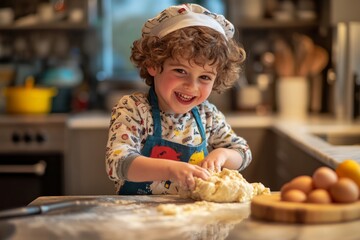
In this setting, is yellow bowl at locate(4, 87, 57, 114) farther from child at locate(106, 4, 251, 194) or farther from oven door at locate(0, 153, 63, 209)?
child at locate(106, 4, 251, 194)

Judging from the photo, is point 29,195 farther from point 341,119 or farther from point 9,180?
point 341,119

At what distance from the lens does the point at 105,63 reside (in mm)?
4379

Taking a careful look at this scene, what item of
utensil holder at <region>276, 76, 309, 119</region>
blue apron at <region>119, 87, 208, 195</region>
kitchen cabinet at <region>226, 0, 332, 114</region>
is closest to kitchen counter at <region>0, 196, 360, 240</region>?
blue apron at <region>119, 87, 208, 195</region>

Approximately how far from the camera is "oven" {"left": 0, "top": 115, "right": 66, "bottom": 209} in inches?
143

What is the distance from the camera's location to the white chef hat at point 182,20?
185 centimetres

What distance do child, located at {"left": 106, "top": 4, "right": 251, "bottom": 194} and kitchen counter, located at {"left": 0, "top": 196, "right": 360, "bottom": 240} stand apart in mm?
190

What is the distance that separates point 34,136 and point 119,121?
74.3 inches

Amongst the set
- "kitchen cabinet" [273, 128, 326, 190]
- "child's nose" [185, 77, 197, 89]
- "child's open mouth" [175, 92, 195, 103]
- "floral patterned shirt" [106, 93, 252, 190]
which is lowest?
"kitchen cabinet" [273, 128, 326, 190]

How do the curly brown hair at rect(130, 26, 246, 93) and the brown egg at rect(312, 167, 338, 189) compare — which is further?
the curly brown hair at rect(130, 26, 246, 93)

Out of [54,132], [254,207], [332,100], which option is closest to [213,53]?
[254,207]

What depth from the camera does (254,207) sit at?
145 cm

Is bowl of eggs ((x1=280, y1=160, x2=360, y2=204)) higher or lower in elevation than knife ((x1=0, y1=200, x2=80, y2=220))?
higher

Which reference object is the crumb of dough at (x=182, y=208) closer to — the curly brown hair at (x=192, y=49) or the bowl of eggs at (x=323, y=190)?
the bowl of eggs at (x=323, y=190)

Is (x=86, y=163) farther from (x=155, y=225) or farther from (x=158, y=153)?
(x=155, y=225)
